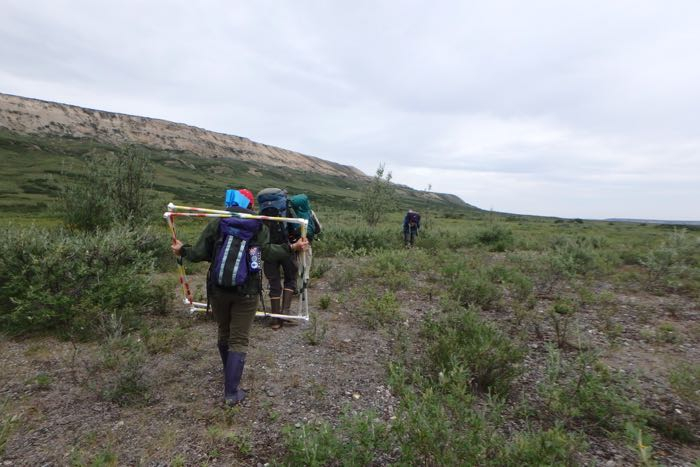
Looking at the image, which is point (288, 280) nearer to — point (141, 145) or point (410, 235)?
point (410, 235)

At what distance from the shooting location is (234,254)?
4.19 metres

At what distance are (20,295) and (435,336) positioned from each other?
6952 mm

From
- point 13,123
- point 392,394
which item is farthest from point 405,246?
point 13,123

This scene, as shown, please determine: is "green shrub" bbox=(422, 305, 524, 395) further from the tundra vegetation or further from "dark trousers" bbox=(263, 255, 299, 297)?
"dark trousers" bbox=(263, 255, 299, 297)

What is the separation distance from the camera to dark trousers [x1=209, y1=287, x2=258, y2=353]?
14.1 feet

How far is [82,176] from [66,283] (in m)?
10.7

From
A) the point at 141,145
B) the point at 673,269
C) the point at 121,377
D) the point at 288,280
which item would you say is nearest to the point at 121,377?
the point at 121,377

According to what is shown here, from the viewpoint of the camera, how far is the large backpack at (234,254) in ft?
13.5

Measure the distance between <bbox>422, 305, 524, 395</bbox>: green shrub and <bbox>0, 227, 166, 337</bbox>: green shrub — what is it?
5215 millimetres

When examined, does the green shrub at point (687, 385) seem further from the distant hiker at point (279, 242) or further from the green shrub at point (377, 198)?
the green shrub at point (377, 198)

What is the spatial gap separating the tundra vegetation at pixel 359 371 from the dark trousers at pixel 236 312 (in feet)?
2.43

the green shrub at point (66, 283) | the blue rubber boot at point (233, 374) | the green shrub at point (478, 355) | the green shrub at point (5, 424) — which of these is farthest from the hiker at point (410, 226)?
the green shrub at point (5, 424)

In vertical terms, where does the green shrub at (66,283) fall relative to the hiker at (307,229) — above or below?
below

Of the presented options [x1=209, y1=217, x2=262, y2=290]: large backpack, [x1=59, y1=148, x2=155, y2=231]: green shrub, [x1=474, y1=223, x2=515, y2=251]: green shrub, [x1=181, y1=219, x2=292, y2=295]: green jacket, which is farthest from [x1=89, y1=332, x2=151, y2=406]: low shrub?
[x1=474, y1=223, x2=515, y2=251]: green shrub
